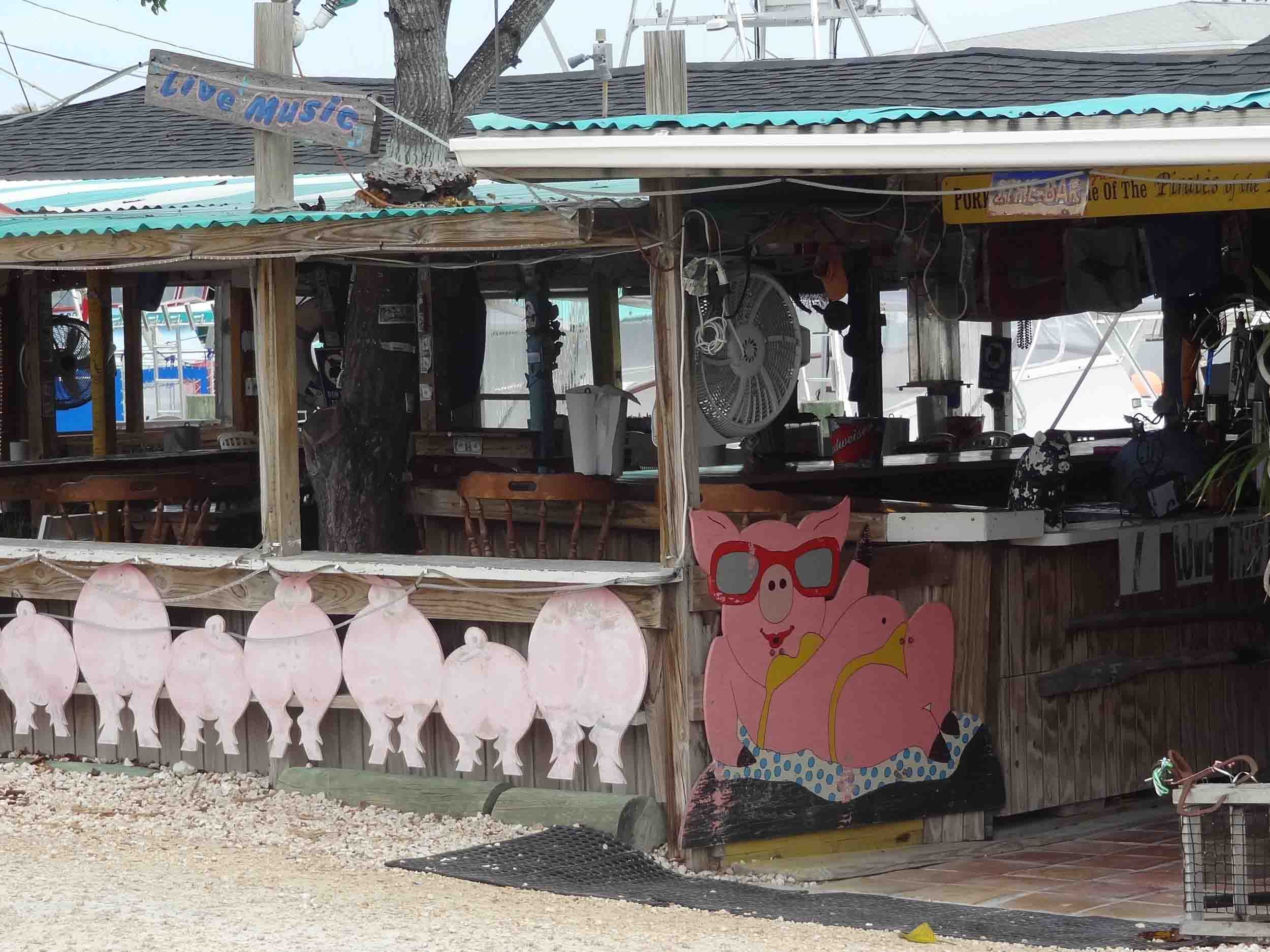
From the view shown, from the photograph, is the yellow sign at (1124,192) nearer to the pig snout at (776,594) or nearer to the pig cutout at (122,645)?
the pig snout at (776,594)

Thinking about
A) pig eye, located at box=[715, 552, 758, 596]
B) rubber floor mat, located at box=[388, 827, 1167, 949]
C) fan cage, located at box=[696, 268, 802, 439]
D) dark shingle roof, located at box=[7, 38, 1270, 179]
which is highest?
dark shingle roof, located at box=[7, 38, 1270, 179]

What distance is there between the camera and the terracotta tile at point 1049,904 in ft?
19.5

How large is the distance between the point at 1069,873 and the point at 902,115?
3.08 metres

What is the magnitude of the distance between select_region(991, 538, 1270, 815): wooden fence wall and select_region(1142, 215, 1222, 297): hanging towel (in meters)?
1.22

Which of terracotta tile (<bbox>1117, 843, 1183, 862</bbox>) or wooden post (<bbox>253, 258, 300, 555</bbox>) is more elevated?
wooden post (<bbox>253, 258, 300, 555</bbox>)

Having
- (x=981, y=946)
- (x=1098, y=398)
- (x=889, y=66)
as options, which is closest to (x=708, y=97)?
(x=889, y=66)

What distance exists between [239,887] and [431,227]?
242 centimetres

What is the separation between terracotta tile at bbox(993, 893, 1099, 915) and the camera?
593cm

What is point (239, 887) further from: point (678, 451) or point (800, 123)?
point (800, 123)

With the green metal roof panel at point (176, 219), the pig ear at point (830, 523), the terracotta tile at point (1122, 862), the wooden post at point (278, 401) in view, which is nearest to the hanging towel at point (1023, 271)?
the pig ear at point (830, 523)

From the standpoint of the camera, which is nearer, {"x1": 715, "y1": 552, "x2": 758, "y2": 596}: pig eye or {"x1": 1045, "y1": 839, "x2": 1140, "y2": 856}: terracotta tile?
{"x1": 715, "y1": 552, "x2": 758, "y2": 596}: pig eye

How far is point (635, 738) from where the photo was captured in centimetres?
655

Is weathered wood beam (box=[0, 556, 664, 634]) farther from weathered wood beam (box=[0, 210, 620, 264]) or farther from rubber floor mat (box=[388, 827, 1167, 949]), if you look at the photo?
weathered wood beam (box=[0, 210, 620, 264])

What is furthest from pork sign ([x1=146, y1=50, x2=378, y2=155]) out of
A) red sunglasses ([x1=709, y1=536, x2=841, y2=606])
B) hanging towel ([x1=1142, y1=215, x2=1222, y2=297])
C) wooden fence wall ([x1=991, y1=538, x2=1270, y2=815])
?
hanging towel ([x1=1142, y1=215, x2=1222, y2=297])
